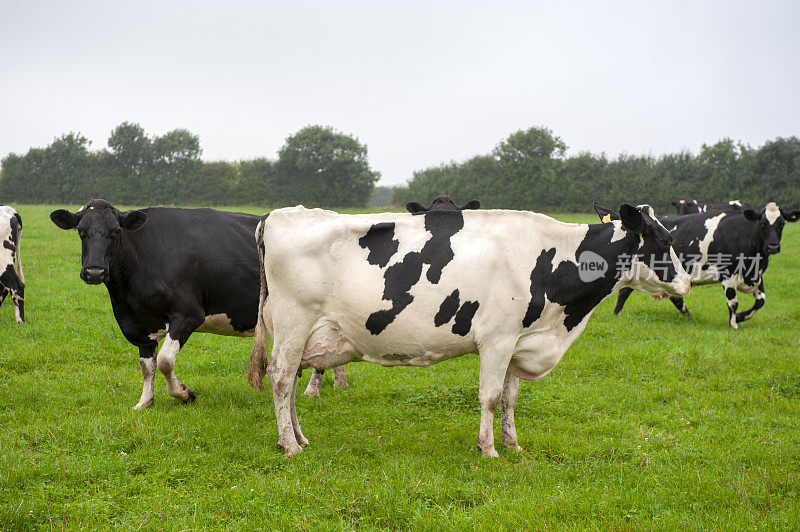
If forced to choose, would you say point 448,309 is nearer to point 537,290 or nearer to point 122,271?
point 537,290

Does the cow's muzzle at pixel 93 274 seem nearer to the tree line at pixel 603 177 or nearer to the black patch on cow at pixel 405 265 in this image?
the black patch on cow at pixel 405 265

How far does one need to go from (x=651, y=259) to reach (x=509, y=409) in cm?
212

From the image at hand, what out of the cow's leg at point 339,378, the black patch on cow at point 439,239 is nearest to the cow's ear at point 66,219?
the cow's leg at point 339,378

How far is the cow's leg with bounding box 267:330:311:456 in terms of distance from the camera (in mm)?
6055

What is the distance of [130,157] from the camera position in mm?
62938

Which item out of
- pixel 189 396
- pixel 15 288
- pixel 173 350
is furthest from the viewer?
pixel 15 288

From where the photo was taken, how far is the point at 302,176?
2506 inches

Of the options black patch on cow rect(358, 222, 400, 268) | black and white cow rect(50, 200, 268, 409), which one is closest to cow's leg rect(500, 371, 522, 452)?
black patch on cow rect(358, 222, 400, 268)

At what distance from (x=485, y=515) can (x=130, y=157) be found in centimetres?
6603

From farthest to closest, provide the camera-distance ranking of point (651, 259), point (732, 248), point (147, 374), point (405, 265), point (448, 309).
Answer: point (732, 248) → point (147, 374) → point (651, 259) → point (405, 265) → point (448, 309)

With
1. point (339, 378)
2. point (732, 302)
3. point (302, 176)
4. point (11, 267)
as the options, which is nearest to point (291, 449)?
point (339, 378)

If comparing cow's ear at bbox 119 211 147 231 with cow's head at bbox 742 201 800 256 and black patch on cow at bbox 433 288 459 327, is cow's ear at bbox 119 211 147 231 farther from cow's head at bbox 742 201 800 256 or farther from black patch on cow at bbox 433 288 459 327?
cow's head at bbox 742 201 800 256

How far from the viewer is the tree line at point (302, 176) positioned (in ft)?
197

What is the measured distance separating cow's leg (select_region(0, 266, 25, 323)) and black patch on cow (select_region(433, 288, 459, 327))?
938 centimetres
